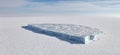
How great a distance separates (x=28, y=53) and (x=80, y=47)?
231 cm

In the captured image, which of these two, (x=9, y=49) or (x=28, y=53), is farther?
(x=9, y=49)

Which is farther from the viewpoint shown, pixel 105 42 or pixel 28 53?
pixel 105 42

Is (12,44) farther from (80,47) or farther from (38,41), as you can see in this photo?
(80,47)

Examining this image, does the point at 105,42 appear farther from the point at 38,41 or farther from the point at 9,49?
the point at 9,49

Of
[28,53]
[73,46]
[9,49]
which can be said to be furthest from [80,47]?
[9,49]

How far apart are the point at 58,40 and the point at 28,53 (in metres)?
2.58

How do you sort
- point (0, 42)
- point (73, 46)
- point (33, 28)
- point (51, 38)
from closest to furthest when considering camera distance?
point (73, 46) → point (0, 42) → point (51, 38) → point (33, 28)

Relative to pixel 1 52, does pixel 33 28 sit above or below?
below

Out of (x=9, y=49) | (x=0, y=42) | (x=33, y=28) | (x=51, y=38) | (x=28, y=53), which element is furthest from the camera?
(x=33, y=28)

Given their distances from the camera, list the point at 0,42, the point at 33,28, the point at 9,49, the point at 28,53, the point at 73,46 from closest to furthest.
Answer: the point at 28,53 → the point at 9,49 → the point at 73,46 → the point at 0,42 → the point at 33,28

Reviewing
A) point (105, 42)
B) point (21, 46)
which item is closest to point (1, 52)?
point (21, 46)

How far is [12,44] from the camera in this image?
374 inches

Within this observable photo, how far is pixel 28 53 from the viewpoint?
8016 mm

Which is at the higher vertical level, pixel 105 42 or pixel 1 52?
pixel 1 52
